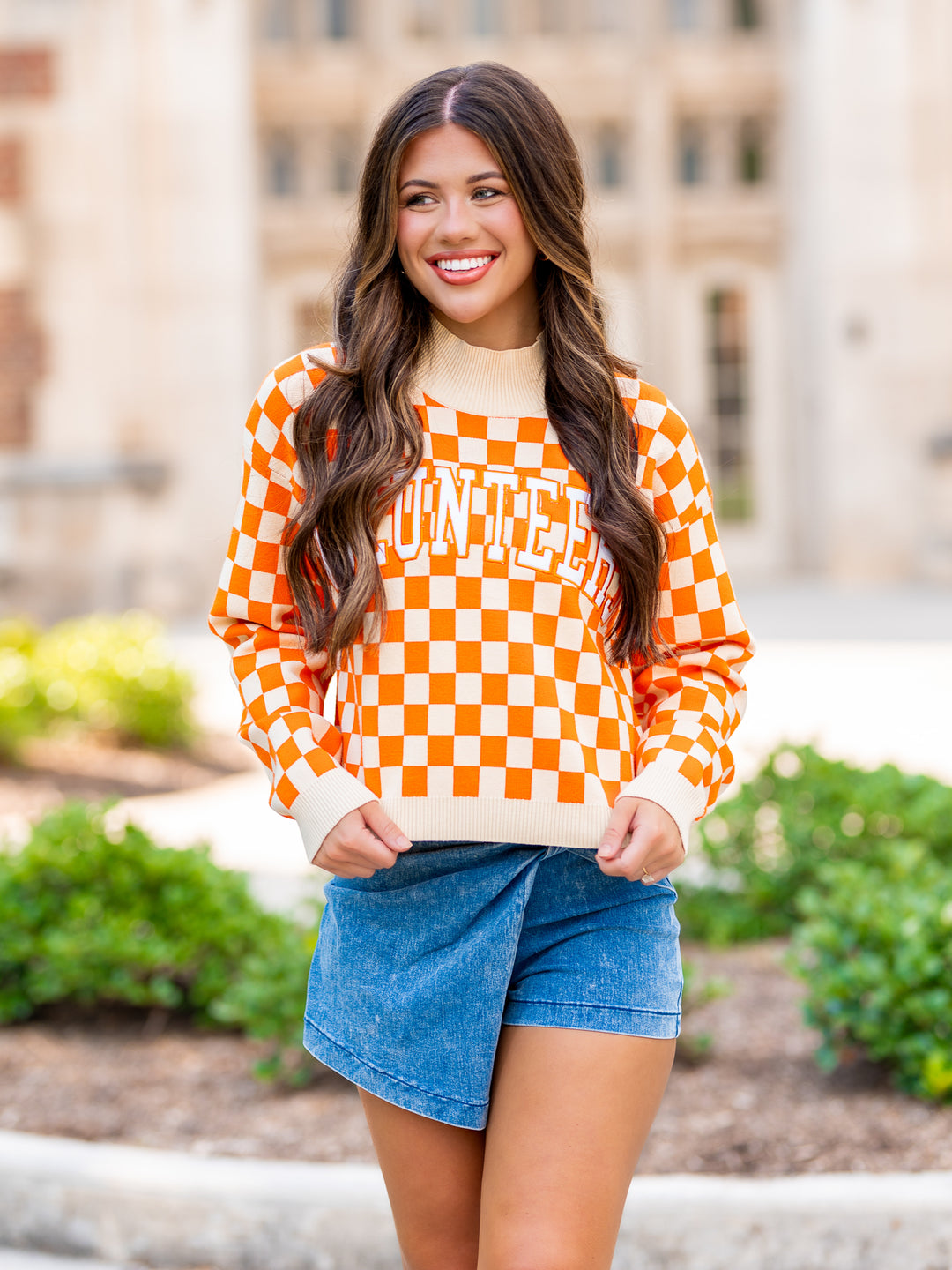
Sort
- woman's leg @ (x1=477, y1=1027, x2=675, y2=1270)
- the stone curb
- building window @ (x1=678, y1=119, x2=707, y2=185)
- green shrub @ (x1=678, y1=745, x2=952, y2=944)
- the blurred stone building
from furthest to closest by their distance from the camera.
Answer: building window @ (x1=678, y1=119, x2=707, y2=185), the blurred stone building, green shrub @ (x1=678, y1=745, x2=952, y2=944), the stone curb, woman's leg @ (x1=477, y1=1027, x2=675, y2=1270)

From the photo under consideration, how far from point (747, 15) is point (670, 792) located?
52.3 feet

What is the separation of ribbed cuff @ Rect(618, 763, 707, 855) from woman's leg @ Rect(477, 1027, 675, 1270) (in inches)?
10.4

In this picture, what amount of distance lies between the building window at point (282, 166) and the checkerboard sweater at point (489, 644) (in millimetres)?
14511

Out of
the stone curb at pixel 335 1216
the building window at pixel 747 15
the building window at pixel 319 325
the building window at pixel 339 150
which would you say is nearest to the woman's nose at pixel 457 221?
the building window at pixel 319 325

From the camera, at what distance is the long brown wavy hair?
1.76 m

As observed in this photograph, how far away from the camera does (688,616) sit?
6.10 ft

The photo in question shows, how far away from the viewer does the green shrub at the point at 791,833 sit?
14.3 ft

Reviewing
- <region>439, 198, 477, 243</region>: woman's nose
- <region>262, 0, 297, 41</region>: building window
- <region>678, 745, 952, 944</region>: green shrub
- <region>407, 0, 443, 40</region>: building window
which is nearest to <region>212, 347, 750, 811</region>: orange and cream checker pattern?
<region>439, 198, 477, 243</region>: woman's nose

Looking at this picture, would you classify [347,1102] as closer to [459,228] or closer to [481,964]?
[481,964]

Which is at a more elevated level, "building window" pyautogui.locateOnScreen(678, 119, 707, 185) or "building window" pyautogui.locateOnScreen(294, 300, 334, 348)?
"building window" pyautogui.locateOnScreen(678, 119, 707, 185)

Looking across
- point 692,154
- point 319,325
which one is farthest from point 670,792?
point 692,154

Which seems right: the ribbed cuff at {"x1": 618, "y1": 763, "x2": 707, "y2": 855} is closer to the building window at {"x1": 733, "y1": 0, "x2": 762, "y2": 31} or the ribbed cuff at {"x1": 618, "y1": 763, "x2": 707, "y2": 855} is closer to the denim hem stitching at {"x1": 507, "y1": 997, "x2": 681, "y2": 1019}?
the denim hem stitching at {"x1": 507, "y1": 997, "x2": 681, "y2": 1019}

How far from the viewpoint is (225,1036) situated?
386 cm

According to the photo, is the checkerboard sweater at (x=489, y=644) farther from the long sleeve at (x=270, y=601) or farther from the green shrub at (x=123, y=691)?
the green shrub at (x=123, y=691)
